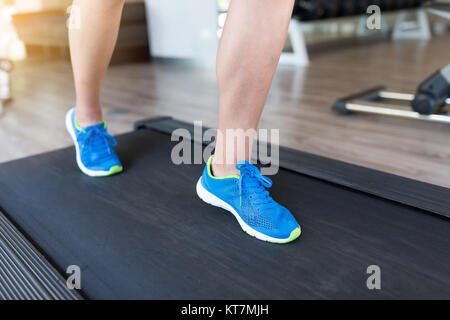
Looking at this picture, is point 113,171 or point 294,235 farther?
point 113,171

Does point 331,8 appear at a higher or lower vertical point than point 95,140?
higher

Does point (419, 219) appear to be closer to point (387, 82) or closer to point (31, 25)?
point (387, 82)

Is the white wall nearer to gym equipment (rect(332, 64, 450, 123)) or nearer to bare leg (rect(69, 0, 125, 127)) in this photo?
gym equipment (rect(332, 64, 450, 123))

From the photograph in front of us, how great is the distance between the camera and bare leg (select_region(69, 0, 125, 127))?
935 mm

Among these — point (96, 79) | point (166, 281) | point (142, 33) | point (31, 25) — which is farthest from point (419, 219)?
point (31, 25)

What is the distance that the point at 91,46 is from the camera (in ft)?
3.17

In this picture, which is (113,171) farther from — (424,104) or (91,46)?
(424,104)

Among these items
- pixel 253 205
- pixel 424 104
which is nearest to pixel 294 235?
pixel 253 205

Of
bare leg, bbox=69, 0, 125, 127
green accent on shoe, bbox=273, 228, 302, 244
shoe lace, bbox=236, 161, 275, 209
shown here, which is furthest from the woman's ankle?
green accent on shoe, bbox=273, 228, 302, 244

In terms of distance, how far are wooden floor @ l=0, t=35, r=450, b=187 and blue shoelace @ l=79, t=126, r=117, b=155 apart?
458mm

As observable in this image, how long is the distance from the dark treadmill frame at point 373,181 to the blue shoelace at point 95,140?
478 mm

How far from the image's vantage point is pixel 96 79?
3.34ft

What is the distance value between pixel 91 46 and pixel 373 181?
0.76 m

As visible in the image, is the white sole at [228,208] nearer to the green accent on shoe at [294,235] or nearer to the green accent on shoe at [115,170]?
the green accent on shoe at [294,235]
